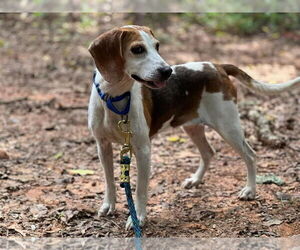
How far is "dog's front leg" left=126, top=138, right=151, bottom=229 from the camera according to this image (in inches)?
172

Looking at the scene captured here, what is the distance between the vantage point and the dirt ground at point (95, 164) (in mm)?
4512

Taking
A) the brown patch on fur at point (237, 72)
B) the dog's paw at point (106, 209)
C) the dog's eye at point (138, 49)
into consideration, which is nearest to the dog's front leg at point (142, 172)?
the dog's paw at point (106, 209)

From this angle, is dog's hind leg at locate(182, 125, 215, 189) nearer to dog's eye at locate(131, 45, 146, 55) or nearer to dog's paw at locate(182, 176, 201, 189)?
dog's paw at locate(182, 176, 201, 189)

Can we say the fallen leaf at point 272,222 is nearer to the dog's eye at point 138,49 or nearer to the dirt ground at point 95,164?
the dirt ground at point 95,164

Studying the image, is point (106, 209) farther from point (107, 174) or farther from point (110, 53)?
point (110, 53)

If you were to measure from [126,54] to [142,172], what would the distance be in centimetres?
102

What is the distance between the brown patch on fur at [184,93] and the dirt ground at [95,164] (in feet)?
2.77

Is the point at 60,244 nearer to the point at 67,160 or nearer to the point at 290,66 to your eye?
the point at 67,160

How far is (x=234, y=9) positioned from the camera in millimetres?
11812

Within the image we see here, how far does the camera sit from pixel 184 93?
4820 millimetres

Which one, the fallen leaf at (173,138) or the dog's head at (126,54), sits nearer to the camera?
the dog's head at (126,54)

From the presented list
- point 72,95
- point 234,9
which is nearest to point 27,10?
point 72,95

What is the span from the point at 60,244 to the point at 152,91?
170cm

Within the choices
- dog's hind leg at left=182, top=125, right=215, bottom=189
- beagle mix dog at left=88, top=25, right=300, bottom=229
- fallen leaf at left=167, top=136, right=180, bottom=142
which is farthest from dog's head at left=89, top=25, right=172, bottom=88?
fallen leaf at left=167, top=136, right=180, bottom=142
